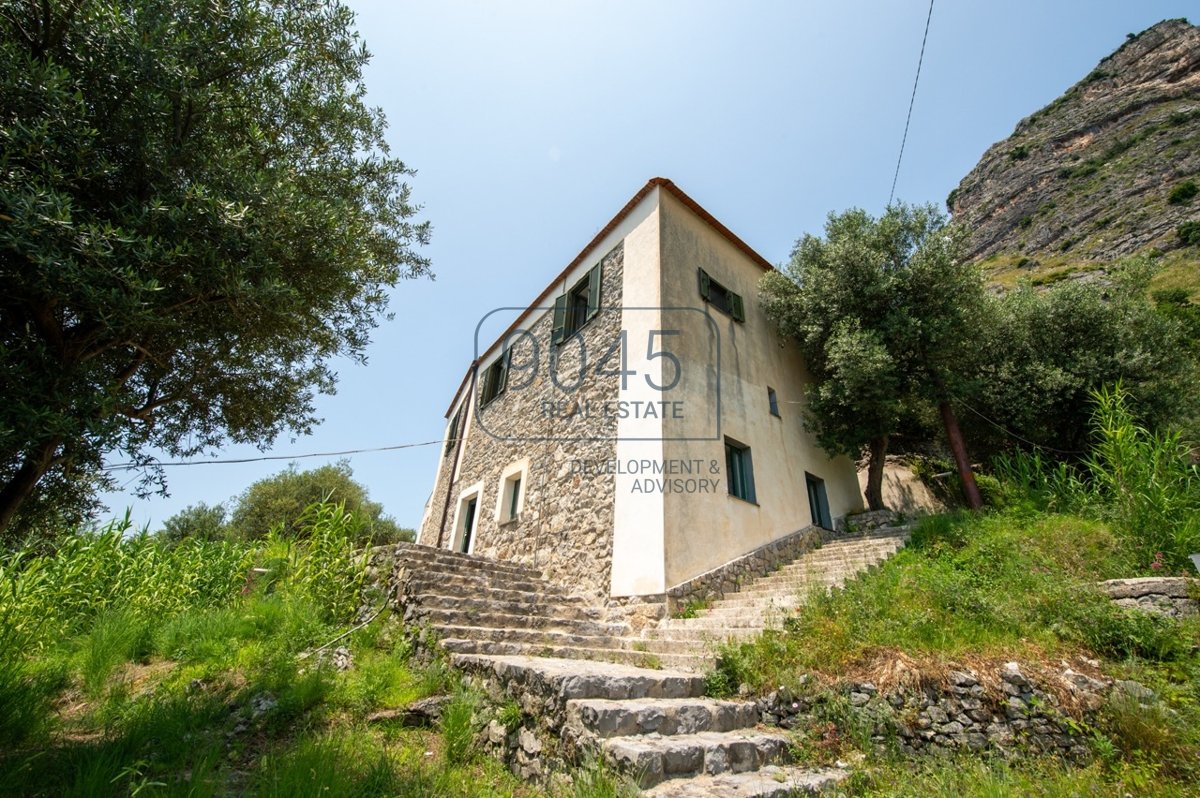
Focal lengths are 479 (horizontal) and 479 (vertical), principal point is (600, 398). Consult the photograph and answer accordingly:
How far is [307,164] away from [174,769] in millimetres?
4944

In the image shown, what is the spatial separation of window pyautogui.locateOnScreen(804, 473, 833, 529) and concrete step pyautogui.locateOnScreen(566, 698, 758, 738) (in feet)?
22.0

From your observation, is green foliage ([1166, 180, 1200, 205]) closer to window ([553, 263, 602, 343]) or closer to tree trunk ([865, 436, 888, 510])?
tree trunk ([865, 436, 888, 510])

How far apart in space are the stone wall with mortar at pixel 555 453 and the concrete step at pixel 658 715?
3085 millimetres

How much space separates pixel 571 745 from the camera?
3.12 meters

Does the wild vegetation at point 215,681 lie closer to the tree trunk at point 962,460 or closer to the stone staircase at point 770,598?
the stone staircase at point 770,598

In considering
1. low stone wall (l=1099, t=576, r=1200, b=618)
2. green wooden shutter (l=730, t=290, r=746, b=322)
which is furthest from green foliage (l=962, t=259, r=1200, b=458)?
low stone wall (l=1099, t=576, r=1200, b=618)

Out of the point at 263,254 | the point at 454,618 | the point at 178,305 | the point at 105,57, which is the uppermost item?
the point at 105,57

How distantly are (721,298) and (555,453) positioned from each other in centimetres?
465

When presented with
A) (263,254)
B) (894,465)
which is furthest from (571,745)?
(894,465)

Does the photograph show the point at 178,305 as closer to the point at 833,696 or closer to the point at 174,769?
the point at 174,769

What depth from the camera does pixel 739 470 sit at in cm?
839

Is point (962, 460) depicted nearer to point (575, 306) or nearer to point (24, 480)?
point (575, 306)

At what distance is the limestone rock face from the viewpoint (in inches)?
1043

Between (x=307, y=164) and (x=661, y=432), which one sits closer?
(x=307, y=164)
